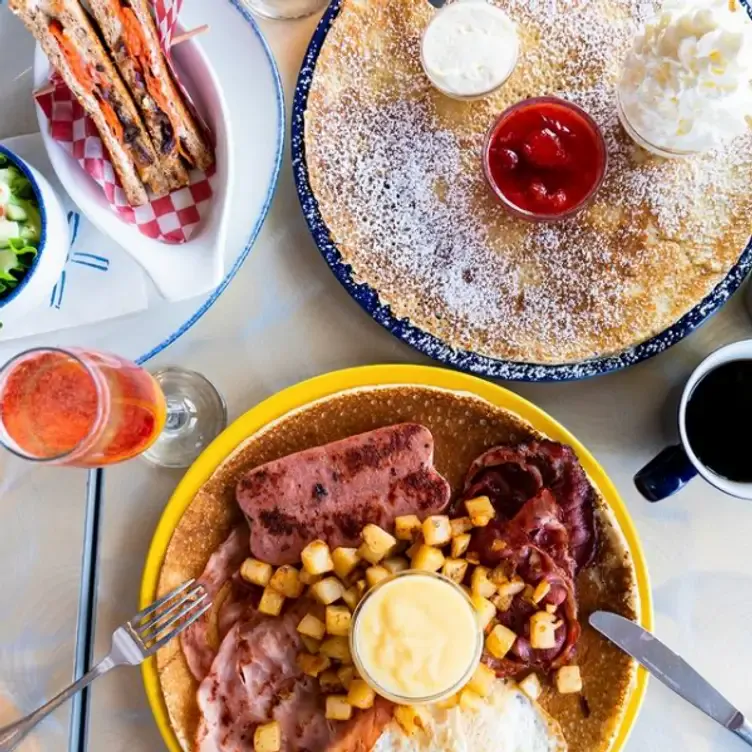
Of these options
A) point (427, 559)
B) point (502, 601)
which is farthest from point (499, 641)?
point (427, 559)

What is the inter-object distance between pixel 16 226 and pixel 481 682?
3.07 ft

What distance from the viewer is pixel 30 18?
1.04 m

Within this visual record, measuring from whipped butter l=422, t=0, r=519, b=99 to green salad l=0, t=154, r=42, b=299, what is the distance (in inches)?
24.9

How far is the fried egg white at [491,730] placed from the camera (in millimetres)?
1217

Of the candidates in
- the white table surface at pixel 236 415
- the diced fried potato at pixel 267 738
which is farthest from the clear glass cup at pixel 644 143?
the diced fried potato at pixel 267 738

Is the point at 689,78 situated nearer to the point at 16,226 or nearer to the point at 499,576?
the point at 499,576

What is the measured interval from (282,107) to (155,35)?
0.81 feet

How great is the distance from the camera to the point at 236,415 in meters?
1.44

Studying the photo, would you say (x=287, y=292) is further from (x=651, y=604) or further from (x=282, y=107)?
(x=651, y=604)

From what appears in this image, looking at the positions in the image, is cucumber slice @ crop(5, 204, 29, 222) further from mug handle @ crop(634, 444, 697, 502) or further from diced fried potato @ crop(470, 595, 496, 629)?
mug handle @ crop(634, 444, 697, 502)

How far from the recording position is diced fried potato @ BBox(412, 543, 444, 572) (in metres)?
1.24

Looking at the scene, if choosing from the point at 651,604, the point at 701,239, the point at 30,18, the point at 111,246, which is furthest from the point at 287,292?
the point at 651,604

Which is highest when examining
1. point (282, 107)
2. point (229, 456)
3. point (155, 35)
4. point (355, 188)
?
point (155, 35)

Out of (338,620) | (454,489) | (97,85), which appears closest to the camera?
(97,85)
